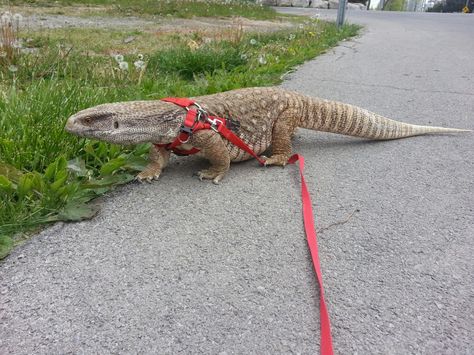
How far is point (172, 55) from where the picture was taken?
20.5 feet

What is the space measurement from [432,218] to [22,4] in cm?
1414

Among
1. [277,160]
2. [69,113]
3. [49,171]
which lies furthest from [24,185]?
[277,160]

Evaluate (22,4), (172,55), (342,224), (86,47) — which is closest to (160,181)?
(342,224)

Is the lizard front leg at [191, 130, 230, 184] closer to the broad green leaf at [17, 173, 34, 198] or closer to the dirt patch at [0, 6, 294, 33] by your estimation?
the broad green leaf at [17, 173, 34, 198]

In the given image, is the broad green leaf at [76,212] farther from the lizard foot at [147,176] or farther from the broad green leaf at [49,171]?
the lizard foot at [147,176]

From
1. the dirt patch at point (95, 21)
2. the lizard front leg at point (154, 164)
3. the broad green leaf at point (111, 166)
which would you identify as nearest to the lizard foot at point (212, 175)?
the lizard front leg at point (154, 164)

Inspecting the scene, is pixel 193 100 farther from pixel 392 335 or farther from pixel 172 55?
pixel 172 55

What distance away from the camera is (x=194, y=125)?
9.85 ft

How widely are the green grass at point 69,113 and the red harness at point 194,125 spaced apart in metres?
0.35

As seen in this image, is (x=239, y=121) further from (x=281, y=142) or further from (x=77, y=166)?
(x=77, y=166)

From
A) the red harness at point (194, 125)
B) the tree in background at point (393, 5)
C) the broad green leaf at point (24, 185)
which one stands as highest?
the tree in background at point (393, 5)

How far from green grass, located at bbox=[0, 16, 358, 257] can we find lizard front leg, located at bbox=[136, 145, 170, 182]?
84mm

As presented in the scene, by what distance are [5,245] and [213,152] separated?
1466mm

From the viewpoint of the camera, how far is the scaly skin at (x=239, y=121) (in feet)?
9.37
